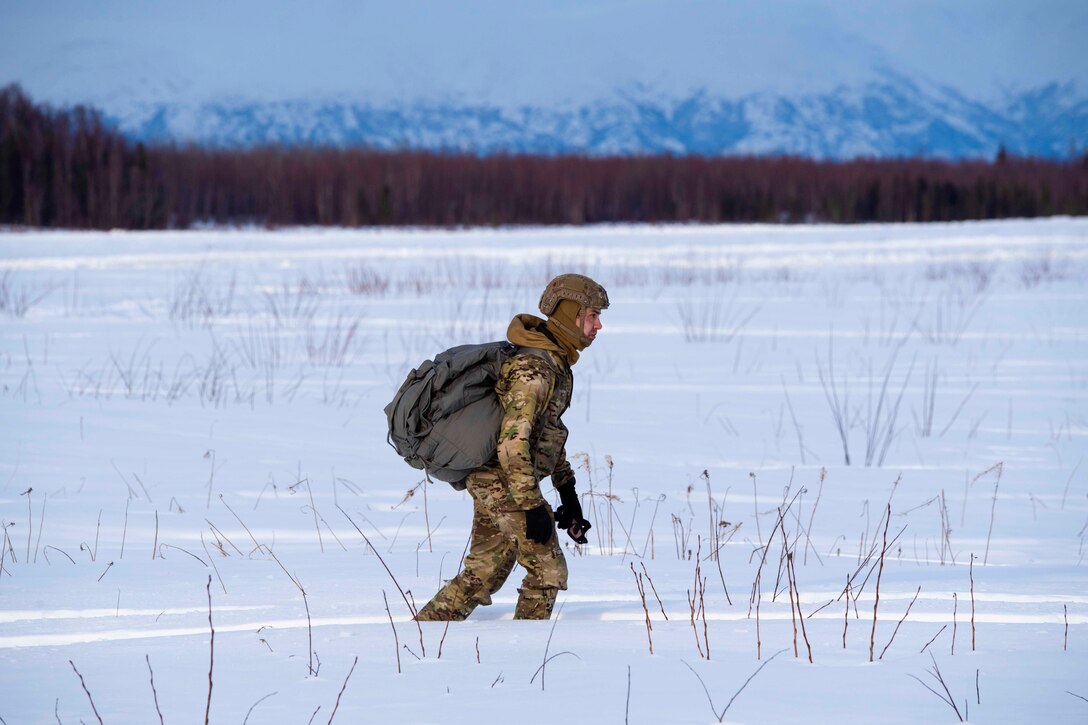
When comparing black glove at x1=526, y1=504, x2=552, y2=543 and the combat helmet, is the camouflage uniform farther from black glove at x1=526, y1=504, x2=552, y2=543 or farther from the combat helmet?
the combat helmet

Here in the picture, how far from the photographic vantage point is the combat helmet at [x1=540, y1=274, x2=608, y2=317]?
345 centimetres

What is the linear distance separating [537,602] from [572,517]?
312 millimetres

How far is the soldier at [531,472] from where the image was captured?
11.0ft

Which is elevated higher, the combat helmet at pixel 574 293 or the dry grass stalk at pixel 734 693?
the combat helmet at pixel 574 293

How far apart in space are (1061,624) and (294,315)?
10.6 m

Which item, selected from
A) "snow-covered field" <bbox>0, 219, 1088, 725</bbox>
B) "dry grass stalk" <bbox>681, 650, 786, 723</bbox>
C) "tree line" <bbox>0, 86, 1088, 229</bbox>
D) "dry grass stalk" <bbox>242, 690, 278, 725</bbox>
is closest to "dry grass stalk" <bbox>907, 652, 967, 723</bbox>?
"snow-covered field" <bbox>0, 219, 1088, 725</bbox>

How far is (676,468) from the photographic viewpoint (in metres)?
6.84

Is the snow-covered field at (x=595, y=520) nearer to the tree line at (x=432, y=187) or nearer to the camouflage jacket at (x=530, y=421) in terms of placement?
the camouflage jacket at (x=530, y=421)

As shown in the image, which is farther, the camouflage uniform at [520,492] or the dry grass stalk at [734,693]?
the camouflage uniform at [520,492]

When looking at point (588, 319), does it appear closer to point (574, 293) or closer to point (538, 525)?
point (574, 293)

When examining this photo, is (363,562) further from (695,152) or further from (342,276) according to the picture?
(695,152)

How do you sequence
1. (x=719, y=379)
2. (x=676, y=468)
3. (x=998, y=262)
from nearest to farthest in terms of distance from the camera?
(x=676, y=468) < (x=719, y=379) < (x=998, y=262)

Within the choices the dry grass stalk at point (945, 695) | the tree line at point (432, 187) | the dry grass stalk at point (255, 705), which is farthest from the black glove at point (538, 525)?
the tree line at point (432, 187)

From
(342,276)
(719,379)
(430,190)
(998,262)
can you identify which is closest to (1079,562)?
(719,379)
